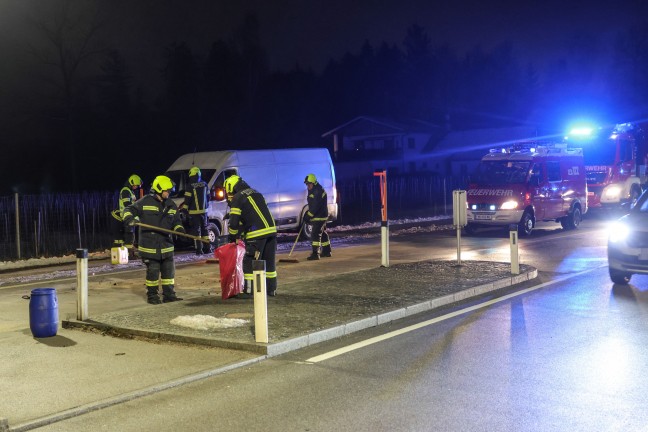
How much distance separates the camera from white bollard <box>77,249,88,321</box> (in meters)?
9.09

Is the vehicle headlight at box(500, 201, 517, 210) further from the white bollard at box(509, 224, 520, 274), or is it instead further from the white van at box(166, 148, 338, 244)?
the white bollard at box(509, 224, 520, 274)

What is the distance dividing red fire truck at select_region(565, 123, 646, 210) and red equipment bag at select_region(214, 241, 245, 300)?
62.9ft

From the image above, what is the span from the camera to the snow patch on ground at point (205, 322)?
8.48 metres

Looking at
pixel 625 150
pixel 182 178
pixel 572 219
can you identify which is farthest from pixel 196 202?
pixel 625 150

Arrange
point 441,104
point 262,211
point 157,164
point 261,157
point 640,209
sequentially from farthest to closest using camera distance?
point 441,104 → point 157,164 → point 261,157 → point 640,209 → point 262,211

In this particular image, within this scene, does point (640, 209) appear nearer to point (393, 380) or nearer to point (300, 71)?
point (393, 380)

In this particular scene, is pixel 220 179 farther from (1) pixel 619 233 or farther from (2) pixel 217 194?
(1) pixel 619 233

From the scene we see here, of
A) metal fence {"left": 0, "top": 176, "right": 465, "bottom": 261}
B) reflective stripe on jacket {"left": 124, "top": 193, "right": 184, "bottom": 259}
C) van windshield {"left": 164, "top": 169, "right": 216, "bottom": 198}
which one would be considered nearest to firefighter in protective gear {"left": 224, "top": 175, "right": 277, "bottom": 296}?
reflective stripe on jacket {"left": 124, "top": 193, "right": 184, "bottom": 259}

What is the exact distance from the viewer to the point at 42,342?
8.27m

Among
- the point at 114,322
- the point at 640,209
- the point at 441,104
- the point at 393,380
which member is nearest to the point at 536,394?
the point at 393,380

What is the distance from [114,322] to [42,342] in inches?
35.4

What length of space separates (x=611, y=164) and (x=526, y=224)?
7665 mm

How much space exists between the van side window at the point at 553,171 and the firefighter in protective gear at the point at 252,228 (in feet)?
45.2

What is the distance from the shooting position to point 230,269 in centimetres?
1033
